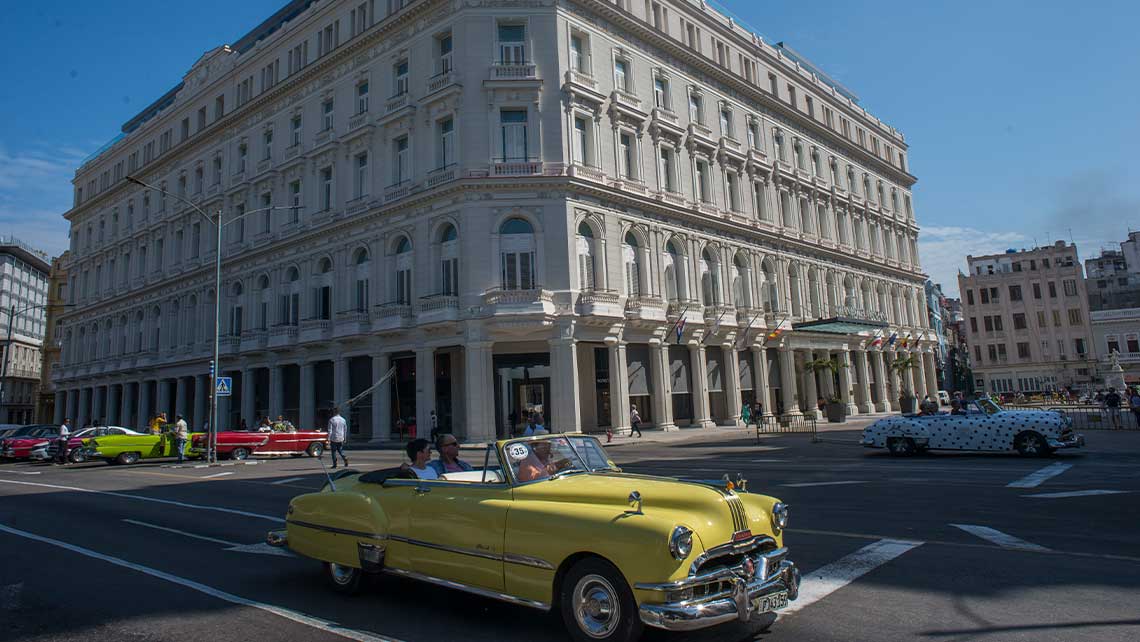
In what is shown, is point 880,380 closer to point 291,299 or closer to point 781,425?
point 781,425

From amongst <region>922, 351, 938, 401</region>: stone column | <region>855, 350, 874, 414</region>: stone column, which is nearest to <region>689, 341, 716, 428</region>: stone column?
<region>855, 350, 874, 414</region>: stone column

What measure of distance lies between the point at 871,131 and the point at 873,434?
1841 inches

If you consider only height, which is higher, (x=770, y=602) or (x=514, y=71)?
(x=514, y=71)

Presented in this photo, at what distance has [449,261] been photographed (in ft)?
Answer: 103

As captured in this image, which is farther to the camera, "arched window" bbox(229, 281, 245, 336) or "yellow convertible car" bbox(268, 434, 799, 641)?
"arched window" bbox(229, 281, 245, 336)

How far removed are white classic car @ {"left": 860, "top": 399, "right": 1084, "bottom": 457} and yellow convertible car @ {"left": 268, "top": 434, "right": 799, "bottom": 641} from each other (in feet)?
50.1

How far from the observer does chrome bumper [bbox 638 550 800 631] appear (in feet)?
14.0

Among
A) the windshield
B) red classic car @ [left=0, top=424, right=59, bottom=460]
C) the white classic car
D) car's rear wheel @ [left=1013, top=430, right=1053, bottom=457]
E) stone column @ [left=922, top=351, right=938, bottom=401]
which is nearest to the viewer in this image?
the windshield

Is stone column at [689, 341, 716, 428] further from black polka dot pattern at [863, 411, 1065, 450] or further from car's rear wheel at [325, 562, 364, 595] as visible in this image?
car's rear wheel at [325, 562, 364, 595]

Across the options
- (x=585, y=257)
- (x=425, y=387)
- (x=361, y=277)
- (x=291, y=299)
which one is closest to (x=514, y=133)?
(x=585, y=257)

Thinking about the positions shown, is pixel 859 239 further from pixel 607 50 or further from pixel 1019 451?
pixel 1019 451

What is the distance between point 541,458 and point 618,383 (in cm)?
2544

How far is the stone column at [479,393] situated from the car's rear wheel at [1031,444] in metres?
17.1

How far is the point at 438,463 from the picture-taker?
7109 millimetres
